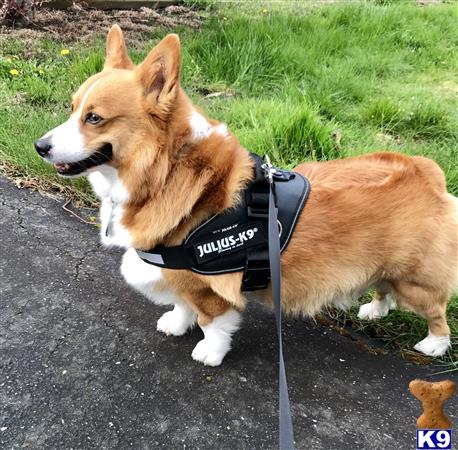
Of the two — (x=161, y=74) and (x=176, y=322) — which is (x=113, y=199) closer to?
(x=161, y=74)

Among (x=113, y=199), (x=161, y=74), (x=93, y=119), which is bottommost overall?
(x=113, y=199)

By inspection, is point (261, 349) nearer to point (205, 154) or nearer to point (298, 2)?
point (205, 154)

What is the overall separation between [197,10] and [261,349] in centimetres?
607

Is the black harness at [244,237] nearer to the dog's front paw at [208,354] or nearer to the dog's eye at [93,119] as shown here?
the dog's front paw at [208,354]

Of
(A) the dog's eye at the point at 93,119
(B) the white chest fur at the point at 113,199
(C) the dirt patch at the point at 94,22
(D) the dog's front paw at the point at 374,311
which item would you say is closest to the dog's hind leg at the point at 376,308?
(D) the dog's front paw at the point at 374,311

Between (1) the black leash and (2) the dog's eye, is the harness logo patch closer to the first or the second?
(1) the black leash

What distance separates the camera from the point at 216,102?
452 cm

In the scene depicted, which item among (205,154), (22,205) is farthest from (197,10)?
(205,154)

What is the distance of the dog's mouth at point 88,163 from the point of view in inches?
76.6

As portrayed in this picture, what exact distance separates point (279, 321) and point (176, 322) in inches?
39.0

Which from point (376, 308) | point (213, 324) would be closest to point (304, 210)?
point (213, 324)

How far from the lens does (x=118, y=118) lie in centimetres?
192

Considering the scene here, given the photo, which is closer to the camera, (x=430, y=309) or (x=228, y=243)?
(x=228, y=243)

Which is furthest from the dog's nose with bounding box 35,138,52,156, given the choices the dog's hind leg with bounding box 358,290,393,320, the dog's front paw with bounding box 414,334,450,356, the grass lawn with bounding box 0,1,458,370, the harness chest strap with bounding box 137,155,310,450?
the dog's front paw with bounding box 414,334,450,356
